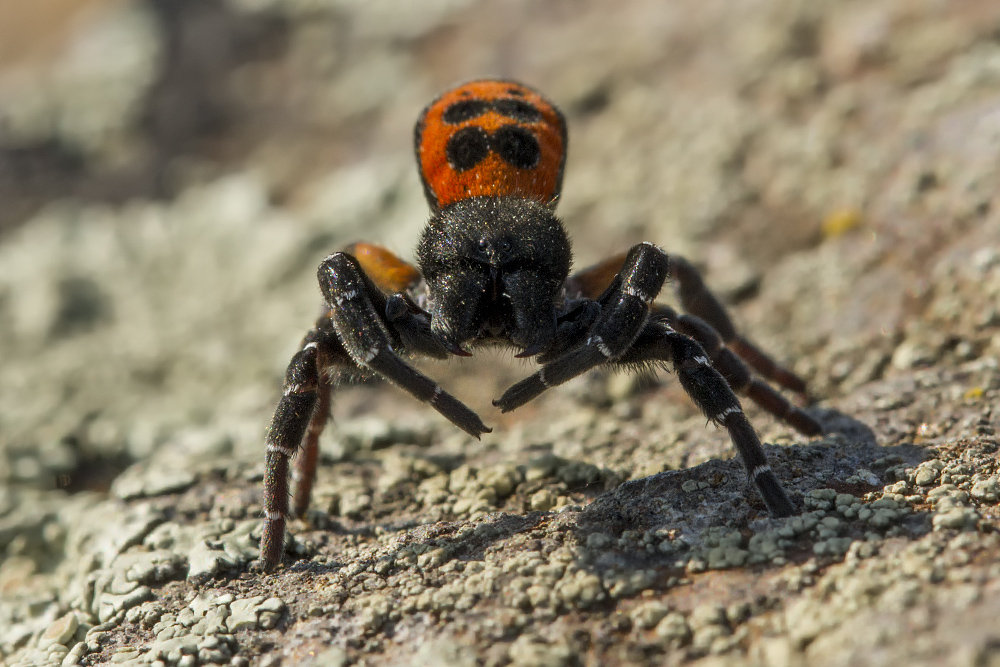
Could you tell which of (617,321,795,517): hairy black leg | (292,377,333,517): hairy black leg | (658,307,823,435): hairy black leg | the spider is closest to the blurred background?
(658,307,823,435): hairy black leg

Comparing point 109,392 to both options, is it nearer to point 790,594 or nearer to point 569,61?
A: point 569,61

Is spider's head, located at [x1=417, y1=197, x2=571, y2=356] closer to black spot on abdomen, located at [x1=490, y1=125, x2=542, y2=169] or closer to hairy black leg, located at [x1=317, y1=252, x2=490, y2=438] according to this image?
hairy black leg, located at [x1=317, y1=252, x2=490, y2=438]

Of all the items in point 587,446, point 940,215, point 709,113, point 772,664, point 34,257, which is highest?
point 34,257

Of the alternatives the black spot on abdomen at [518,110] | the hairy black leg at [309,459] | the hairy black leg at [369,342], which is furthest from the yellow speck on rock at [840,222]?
the hairy black leg at [309,459]

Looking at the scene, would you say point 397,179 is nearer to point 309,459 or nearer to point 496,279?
point 309,459

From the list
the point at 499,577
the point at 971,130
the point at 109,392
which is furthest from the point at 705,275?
the point at 109,392

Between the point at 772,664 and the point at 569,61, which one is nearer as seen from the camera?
the point at 772,664
